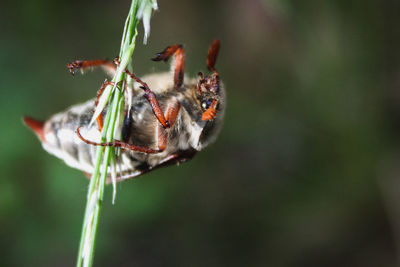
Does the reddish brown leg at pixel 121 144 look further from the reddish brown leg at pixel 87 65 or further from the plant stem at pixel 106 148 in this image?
the reddish brown leg at pixel 87 65

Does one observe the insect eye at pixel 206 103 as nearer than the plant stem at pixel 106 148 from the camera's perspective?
No

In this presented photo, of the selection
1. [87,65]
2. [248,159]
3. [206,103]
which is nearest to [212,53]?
[206,103]

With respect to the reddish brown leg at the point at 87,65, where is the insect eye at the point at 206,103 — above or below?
below

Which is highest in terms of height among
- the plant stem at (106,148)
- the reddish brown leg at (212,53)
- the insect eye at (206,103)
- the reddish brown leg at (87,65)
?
the reddish brown leg at (212,53)

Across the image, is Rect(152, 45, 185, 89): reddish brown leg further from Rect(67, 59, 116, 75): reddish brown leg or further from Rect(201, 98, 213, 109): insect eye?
Rect(67, 59, 116, 75): reddish brown leg

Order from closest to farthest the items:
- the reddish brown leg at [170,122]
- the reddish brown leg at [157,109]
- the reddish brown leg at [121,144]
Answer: the reddish brown leg at [121,144] < the reddish brown leg at [157,109] < the reddish brown leg at [170,122]

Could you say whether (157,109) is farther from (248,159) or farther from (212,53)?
(248,159)

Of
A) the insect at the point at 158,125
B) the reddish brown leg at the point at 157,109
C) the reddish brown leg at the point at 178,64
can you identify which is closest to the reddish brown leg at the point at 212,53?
the insect at the point at 158,125

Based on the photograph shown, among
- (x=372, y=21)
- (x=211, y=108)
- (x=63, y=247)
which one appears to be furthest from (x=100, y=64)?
(x=372, y=21)
